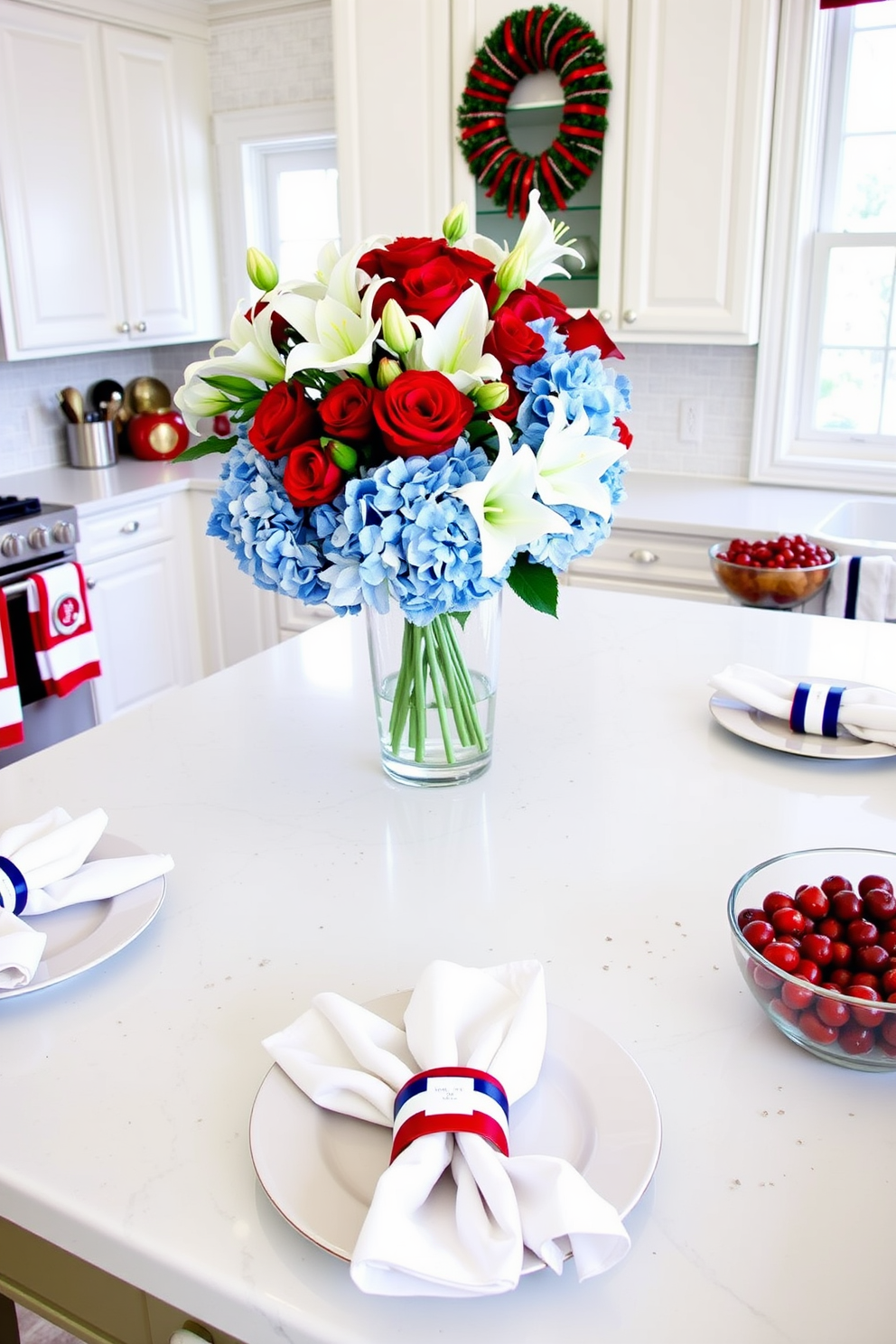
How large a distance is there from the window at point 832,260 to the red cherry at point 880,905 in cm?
249

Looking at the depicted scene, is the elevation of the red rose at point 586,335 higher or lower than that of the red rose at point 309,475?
higher

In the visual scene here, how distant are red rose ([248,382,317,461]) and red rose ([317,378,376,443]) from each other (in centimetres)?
3

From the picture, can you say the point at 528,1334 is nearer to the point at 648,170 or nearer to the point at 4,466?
the point at 648,170

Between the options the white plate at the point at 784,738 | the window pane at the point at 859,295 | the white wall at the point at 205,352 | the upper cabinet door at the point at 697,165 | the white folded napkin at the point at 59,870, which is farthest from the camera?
the white wall at the point at 205,352

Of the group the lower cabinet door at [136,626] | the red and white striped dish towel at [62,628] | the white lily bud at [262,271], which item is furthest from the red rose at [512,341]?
the lower cabinet door at [136,626]

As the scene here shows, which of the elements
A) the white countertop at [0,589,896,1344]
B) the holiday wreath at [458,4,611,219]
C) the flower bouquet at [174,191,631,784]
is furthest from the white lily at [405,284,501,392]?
the holiday wreath at [458,4,611,219]

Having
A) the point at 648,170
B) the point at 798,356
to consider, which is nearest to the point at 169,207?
the point at 648,170

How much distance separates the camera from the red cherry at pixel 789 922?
86cm

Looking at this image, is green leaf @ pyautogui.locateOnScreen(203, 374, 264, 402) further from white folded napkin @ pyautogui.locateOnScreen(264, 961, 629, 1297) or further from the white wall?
the white wall

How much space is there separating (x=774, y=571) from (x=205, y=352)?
9.14 ft

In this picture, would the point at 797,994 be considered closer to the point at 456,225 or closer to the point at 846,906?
the point at 846,906

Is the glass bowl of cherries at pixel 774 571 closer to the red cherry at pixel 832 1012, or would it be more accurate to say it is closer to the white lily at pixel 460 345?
the white lily at pixel 460 345

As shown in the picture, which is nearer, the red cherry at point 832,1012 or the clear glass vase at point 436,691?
the red cherry at point 832,1012

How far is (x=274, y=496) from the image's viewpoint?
3.52ft
